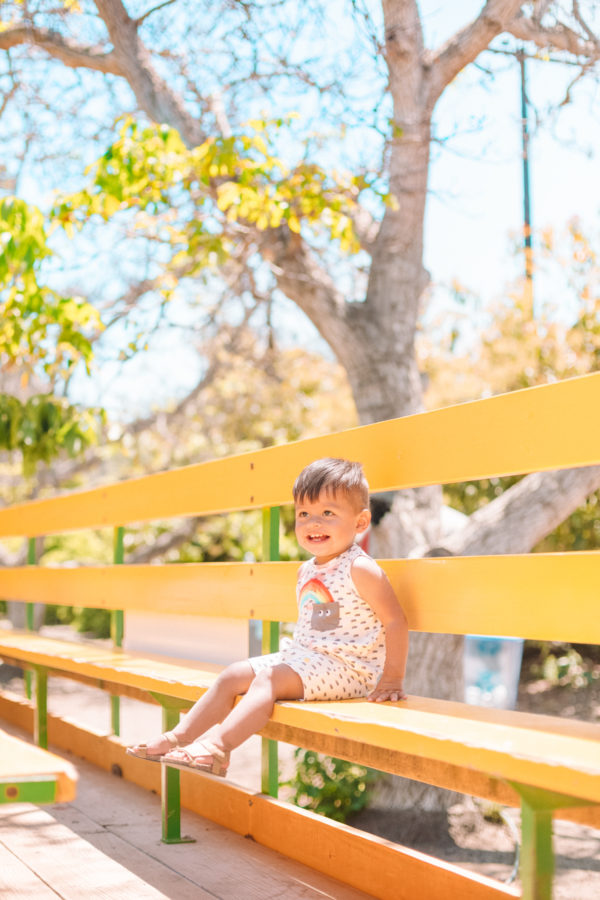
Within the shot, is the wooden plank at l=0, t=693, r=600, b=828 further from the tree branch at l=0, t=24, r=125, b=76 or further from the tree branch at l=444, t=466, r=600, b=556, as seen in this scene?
the tree branch at l=0, t=24, r=125, b=76

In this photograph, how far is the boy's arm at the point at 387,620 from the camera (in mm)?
2609

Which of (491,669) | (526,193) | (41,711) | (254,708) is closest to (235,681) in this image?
(254,708)

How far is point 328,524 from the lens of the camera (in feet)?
9.30

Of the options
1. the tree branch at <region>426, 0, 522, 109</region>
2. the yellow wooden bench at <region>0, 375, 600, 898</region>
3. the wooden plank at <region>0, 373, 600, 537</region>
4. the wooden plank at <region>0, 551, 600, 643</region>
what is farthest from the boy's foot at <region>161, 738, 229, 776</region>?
the tree branch at <region>426, 0, 522, 109</region>

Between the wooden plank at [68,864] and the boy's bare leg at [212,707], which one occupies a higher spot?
the boy's bare leg at [212,707]

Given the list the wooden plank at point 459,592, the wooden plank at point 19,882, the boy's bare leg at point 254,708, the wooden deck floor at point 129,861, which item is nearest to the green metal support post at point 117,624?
the wooden plank at point 459,592

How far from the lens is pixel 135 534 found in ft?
48.3

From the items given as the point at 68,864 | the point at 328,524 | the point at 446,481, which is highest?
the point at 446,481

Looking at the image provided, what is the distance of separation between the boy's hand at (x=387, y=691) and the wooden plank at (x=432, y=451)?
0.54m

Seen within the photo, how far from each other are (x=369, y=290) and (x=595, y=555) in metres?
4.66

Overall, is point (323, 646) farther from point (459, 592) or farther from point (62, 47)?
point (62, 47)

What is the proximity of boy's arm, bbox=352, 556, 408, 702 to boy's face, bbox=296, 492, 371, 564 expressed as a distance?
0.29 feet

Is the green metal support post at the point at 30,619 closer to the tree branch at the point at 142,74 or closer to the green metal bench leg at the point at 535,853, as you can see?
the tree branch at the point at 142,74

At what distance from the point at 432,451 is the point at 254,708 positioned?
0.82 m
